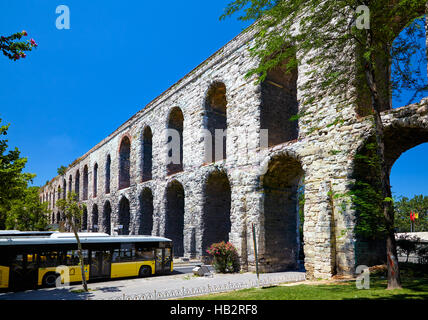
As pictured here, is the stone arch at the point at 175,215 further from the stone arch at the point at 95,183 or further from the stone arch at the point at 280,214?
the stone arch at the point at 95,183

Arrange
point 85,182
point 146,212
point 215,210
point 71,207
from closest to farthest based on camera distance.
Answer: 1. point 215,210
2. point 71,207
3. point 146,212
4. point 85,182

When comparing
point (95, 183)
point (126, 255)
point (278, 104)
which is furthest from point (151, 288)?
point (95, 183)

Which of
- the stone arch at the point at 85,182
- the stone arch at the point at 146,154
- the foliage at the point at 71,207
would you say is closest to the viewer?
the foliage at the point at 71,207

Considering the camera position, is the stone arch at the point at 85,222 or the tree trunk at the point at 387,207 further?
the stone arch at the point at 85,222

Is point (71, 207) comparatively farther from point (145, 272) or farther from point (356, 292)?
point (356, 292)

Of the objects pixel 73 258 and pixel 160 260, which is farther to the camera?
pixel 160 260

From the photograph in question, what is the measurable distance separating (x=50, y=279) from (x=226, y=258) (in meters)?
7.35

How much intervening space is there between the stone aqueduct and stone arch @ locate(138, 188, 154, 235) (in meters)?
0.08

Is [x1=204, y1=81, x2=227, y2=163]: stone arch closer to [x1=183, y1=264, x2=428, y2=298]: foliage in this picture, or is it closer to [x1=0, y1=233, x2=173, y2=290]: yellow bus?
[x1=0, y1=233, x2=173, y2=290]: yellow bus

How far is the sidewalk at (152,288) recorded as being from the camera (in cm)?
977

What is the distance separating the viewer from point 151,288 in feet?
36.9

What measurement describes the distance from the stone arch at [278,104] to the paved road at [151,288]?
6.08 m

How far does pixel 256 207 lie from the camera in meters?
14.0

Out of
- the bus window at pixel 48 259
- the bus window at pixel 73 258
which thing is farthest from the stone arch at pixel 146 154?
the bus window at pixel 48 259
